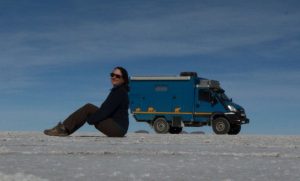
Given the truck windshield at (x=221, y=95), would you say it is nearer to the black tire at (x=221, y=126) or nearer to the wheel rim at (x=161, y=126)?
the black tire at (x=221, y=126)

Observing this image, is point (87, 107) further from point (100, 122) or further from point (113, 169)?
point (113, 169)

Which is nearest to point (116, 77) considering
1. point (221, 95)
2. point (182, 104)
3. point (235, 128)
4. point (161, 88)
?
point (221, 95)

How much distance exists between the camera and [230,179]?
Result: 3.28 meters

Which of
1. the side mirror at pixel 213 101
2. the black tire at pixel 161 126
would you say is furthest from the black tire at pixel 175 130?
the side mirror at pixel 213 101

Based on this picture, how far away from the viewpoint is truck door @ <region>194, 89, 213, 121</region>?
1030 inches

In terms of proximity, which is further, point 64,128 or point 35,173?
point 64,128

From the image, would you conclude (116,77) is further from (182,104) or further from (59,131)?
(182,104)

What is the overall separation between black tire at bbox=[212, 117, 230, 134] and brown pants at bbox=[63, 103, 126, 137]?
1517cm

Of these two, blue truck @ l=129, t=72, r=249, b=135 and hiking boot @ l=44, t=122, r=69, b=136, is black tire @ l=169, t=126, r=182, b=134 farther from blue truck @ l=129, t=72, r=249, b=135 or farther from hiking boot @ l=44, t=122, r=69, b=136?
hiking boot @ l=44, t=122, r=69, b=136

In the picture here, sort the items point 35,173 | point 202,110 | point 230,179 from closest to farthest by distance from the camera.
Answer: point 230,179
point 35,173
point 202,110

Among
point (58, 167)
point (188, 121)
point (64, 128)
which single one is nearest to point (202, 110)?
point (188, 121)

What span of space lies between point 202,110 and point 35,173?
23051 mm

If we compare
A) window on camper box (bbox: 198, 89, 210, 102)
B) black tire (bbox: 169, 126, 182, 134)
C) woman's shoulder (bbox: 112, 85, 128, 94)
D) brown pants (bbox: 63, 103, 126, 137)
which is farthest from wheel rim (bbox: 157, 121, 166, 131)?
woman's shoulder (bbox: 112, 85, 128, 94)

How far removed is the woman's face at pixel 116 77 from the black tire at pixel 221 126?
15.4 m
